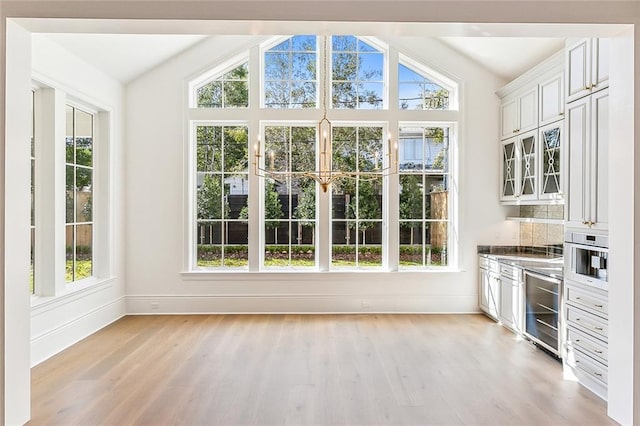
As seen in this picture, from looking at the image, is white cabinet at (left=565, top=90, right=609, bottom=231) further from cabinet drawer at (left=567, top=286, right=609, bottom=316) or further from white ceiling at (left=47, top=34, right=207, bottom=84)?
white ceiling at (left=47, top=34, right=207, bottom=84)

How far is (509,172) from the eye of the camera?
517 cm

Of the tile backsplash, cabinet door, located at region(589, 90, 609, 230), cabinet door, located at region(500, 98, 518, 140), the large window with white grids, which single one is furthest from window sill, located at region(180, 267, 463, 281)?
cabinet door, located at region(589, 90, 609, 230)

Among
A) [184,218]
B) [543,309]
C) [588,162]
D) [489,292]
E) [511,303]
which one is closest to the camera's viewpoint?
[588,162]

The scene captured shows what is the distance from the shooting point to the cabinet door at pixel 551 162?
4105 mm

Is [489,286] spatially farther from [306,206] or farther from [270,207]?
[270,207]

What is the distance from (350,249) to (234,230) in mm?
1568

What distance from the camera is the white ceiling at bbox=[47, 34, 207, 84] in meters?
4.14

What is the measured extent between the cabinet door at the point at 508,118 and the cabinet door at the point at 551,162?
65 centimetres

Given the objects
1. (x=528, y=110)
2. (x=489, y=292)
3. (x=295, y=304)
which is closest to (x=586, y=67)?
(x=528, y=110)

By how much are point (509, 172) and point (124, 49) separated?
15.6 ft

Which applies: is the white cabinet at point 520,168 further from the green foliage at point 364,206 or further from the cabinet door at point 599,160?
the green foliage at point 364,206

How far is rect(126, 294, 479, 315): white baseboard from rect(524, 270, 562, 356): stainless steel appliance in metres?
1.29
